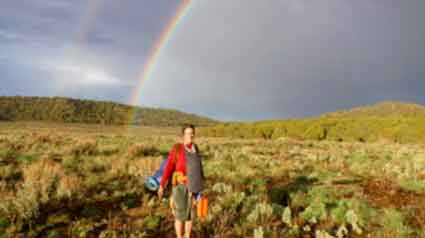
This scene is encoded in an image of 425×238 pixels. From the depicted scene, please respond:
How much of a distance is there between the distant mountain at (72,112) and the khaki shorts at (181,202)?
119572mm

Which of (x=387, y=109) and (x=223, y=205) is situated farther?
(x=387, y=109)

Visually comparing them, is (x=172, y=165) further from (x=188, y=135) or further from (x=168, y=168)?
(x=188, y=135)

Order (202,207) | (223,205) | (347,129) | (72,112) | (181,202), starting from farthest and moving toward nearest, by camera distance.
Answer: (72,112) → (347,129) → (223,205) → (181,202) → (202,207)

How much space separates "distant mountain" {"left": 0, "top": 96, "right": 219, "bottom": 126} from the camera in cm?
11620

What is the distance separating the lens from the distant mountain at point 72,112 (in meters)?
116

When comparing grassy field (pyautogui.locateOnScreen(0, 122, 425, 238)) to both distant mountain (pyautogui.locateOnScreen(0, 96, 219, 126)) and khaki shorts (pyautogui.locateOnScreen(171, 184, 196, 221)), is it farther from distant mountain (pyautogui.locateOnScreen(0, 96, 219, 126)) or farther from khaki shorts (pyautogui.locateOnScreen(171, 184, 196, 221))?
distant mountain (pyautogui.locateOnScreen(0, 96, 219, 126))

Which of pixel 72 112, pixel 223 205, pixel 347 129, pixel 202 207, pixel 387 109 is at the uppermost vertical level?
pixel 387 109

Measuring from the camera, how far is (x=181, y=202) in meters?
5.04

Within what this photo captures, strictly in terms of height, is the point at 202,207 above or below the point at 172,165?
below

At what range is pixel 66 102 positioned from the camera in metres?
134

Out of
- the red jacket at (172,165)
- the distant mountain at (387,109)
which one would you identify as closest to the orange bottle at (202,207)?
the red jacket at (172,165)

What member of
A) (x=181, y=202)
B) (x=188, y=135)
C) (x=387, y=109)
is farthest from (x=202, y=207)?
(x=387, y=109)

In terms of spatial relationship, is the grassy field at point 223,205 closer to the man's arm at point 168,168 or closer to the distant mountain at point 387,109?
the man's arm at point 168,168

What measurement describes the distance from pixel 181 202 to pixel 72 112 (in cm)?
13211
